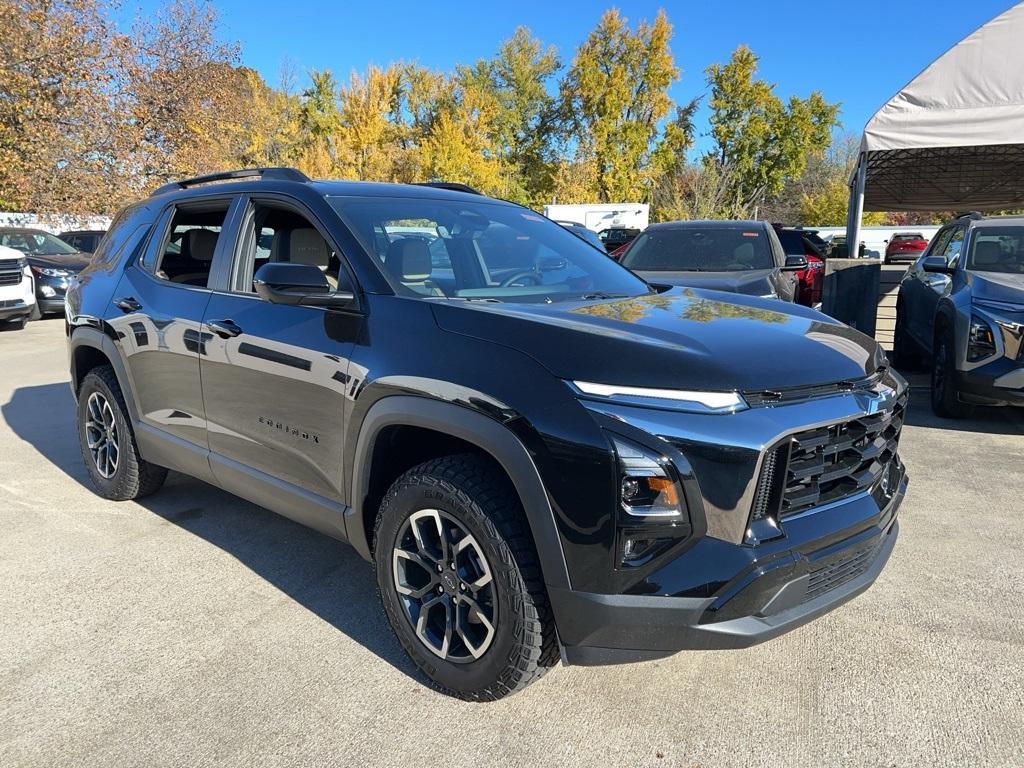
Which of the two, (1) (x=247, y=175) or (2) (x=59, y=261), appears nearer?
(1) (x=247, y=175)

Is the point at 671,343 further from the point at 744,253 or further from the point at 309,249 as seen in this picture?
the point at 744,253

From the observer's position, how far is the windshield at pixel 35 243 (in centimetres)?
1448

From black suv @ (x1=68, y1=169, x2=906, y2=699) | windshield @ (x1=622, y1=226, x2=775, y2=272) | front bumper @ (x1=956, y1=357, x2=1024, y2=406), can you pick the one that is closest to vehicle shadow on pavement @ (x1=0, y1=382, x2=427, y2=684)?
black suv @ (x1=68, y1=169, x2=906, y2=699)

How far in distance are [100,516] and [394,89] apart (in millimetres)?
37161

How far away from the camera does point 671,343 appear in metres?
2.33

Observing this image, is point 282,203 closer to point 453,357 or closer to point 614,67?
point 453,357

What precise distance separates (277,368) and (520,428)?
1.29m

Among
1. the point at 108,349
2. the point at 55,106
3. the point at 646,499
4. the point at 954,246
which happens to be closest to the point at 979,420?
the point at 954,246

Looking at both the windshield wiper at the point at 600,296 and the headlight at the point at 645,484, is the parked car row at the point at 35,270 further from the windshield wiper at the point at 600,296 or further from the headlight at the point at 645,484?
the headlight at the point at 645,484

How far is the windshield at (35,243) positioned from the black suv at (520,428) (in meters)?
13.4

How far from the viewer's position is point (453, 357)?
7.91ft

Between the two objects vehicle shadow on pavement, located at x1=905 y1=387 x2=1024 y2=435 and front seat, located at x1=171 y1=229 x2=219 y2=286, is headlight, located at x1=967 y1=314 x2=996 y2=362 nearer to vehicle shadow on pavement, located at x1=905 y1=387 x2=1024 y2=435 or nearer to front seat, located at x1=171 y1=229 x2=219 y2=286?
vehicle shadow on pavement, located at x1=905 y1=387 x2=1024 y2=435

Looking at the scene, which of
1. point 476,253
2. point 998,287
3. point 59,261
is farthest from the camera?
point 59,261

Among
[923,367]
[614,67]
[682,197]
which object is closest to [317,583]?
[923,367]
